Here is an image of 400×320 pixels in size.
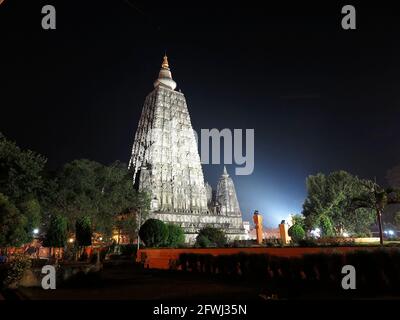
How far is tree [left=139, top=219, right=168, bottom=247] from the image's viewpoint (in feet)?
114

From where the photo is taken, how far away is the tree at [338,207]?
189ft

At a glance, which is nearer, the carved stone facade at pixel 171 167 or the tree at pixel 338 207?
the tree at pixel 338 207

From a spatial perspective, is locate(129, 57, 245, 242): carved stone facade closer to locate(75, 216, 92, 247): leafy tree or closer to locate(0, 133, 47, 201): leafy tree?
locate(0, 133, 47, 201): leafy tree

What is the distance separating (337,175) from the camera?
61562 millimetres

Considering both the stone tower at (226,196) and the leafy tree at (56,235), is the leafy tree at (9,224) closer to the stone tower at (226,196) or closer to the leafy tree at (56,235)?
the leafy tree at (56,235)

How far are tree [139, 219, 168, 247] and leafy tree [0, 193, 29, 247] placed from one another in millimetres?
12033

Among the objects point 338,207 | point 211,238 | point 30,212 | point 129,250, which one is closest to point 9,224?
point 30,212

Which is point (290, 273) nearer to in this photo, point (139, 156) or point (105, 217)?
point (105, 217)

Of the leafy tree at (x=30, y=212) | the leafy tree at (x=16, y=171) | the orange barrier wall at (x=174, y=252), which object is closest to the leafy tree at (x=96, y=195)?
the leafy tree at (x=16, y=171)

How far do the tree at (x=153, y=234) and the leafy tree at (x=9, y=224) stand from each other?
12.0 m
